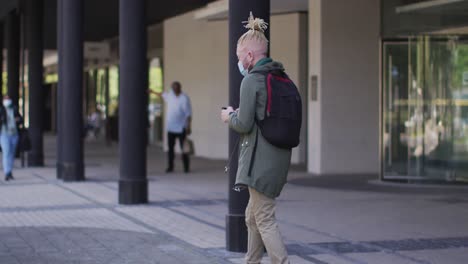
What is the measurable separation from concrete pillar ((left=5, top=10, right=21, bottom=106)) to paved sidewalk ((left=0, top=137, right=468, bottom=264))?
780 cm

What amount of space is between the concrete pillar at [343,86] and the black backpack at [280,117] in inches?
414

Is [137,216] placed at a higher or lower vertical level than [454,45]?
lower

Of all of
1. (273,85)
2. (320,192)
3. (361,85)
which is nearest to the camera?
(273,85)

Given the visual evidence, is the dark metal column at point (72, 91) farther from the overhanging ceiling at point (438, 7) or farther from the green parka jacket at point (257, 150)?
the green parka jacket at point (257, 150)

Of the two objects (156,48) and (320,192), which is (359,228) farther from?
(156,48)

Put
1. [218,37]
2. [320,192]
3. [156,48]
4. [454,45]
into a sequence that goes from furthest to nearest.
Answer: [156,48], [218,37], [454,45], [320,192]

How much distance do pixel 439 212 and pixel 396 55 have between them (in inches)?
174

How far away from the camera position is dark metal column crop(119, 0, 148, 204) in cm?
1171

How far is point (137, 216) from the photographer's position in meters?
10.8

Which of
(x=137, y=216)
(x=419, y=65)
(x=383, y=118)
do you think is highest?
(x=419, y=65)

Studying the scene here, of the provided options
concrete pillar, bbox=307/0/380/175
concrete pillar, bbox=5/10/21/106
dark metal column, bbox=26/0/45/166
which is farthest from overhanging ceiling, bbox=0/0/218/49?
concrete pillar, bbox=307/0/380/175

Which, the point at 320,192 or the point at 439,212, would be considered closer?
the point at 439,212

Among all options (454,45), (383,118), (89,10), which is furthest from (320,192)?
(89,10)

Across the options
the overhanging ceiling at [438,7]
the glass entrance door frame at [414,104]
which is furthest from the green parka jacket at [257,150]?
the glass entrance door frame at [414,104]
